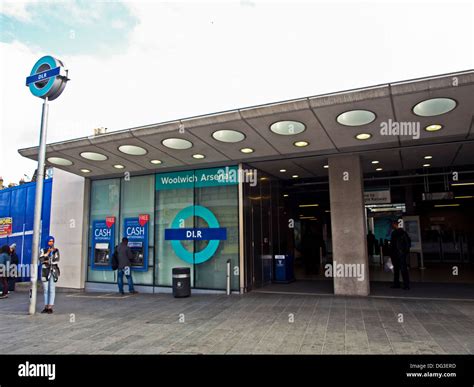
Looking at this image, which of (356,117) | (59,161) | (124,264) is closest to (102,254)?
(124,264)

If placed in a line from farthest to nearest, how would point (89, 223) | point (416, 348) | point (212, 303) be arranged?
1. point (89, 223)
2. point (212, 303)
3. point (416, 348)

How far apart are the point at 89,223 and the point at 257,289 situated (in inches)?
257

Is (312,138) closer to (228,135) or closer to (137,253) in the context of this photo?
(228,135)

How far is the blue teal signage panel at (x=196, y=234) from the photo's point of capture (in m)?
9.78

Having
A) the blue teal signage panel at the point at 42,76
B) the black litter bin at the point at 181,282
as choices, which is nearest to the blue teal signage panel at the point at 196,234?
the black litter bin at the point at 181,282

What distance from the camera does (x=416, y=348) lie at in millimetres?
4535

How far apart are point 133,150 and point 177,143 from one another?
1.39m

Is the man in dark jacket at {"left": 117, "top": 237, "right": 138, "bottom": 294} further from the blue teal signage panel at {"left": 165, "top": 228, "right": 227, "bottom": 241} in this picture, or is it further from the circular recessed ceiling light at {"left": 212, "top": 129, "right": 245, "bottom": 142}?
the circular recessed ceiling light at {"left": 212, "top": 129, "right": 245, "bottom": 142}

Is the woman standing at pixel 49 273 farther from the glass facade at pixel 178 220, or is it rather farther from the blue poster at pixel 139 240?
the glass facade at pixel 178 220

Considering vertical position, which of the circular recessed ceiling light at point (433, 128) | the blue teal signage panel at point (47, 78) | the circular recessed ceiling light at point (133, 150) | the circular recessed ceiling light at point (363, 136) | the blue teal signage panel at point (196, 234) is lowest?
the blue teal signage panel at point (196, 234)

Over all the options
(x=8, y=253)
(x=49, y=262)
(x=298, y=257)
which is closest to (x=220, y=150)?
(x=49, y=262)

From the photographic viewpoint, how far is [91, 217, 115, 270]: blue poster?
11547mm

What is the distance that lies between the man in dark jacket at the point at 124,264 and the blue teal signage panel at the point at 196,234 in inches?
49.7
